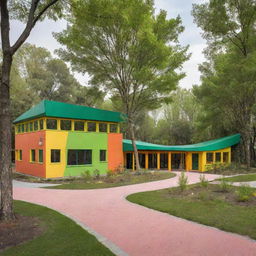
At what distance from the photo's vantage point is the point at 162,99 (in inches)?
813

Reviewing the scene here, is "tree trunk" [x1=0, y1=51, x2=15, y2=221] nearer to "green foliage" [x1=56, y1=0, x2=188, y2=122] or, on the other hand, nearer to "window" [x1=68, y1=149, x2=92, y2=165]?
"green foliage" [x1=56, y1=0, x2=188, y2=122]

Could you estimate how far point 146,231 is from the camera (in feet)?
19.2

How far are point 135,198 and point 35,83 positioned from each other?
31.3 m

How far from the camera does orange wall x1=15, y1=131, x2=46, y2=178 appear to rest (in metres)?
17.2

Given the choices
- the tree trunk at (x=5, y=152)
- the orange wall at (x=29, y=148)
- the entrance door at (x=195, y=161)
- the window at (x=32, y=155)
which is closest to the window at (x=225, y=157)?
the entrance door at (x=195, y=161)

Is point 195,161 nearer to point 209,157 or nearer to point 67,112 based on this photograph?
point 209,157

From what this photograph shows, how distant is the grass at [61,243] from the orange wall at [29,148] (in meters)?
11.2

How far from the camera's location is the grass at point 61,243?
15.2ft

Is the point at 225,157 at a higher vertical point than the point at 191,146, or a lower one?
lower

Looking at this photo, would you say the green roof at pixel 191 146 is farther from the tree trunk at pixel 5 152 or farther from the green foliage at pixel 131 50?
the tree trunk at pixel 5 152

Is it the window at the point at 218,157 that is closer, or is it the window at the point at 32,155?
the window at the point at 32,155

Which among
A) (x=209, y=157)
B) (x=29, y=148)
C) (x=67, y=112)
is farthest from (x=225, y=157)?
(x=29, y=148)

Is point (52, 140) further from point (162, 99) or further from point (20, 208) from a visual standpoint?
point (162, 99)

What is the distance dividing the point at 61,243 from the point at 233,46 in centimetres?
2096
